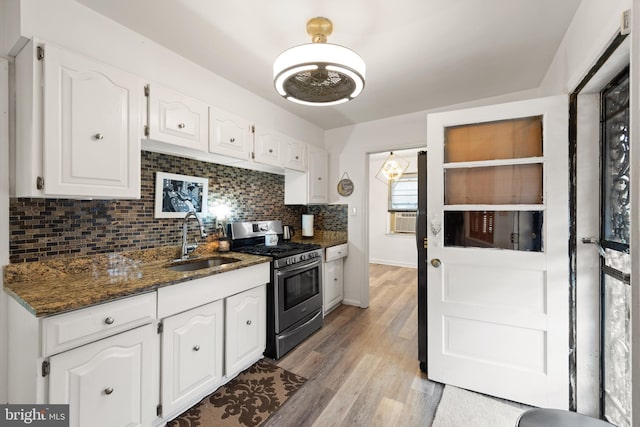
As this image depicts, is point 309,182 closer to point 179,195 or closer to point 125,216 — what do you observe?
point 179,195

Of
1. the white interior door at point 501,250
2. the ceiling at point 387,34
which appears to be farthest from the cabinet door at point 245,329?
the ceiling at point 387,34

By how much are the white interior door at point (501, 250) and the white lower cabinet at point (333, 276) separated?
136 centimetres

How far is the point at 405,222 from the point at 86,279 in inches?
216

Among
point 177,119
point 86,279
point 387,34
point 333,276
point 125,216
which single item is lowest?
point 333,276

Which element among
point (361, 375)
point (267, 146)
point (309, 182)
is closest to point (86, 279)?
point (267, 146)

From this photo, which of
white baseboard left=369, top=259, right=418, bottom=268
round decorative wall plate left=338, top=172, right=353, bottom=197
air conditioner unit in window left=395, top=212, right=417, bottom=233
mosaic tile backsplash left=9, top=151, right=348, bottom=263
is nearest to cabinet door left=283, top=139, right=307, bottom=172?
mosaic tile backsplash left=9, top=151, right=348, bottom=263

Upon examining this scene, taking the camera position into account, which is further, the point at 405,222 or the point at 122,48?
the point at 405,222

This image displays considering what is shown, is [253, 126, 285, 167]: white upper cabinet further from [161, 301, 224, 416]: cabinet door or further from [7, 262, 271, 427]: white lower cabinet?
[161, 301, 224, 416]: cabinet door

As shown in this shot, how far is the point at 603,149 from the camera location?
1.58 metres

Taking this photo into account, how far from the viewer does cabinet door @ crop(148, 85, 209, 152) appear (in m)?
1.78

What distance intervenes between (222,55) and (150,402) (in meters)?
2.29

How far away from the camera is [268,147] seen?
8.87 ft

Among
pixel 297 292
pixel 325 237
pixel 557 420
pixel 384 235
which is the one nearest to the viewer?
pixel 557 420

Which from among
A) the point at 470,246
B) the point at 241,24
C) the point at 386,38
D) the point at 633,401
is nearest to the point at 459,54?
the point at 386,38
